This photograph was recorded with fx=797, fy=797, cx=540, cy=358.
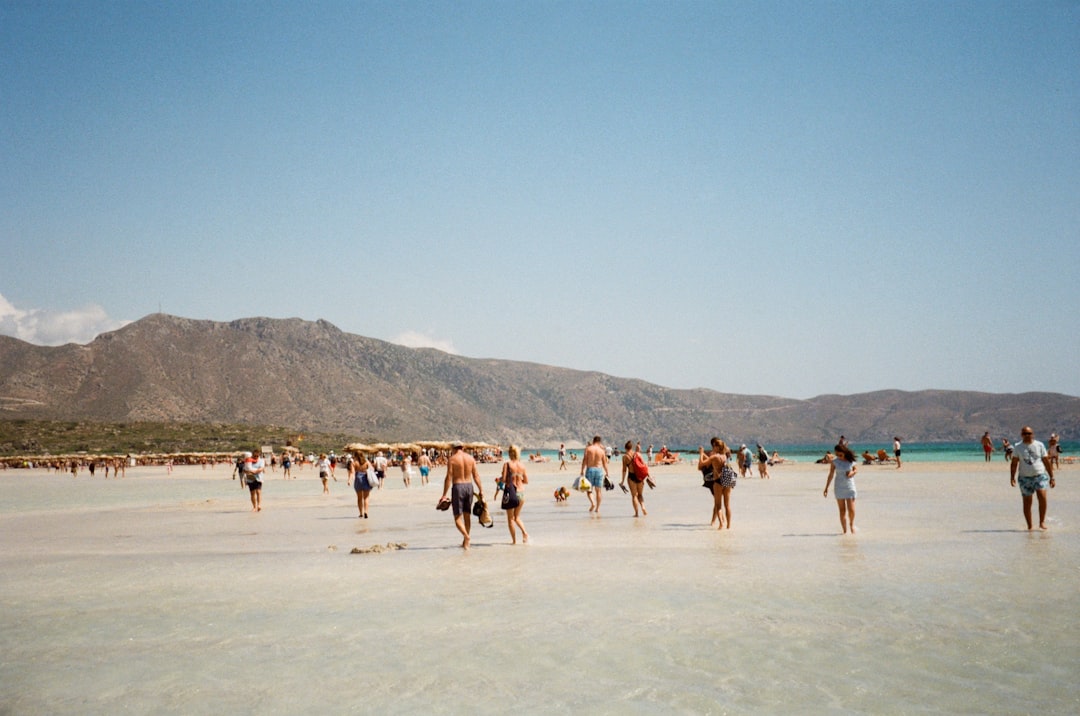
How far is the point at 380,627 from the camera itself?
326 inches

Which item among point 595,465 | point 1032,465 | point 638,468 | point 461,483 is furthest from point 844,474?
point 595,465

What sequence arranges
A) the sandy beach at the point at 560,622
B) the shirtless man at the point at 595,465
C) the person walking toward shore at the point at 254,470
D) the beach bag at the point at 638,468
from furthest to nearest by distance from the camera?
1. the person walking toward shore at the point at 254,470
2. the shirtless man at the point at 595,465
3. the beach bag at the point at 638,468
4. the sandy beach at the point at 560,622

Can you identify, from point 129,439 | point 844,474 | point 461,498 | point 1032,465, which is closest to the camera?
point 1032,465

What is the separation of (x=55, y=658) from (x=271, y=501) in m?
22.6

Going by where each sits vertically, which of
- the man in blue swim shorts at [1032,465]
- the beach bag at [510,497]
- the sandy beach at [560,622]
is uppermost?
the man in blue swim shorts at [1032,465]

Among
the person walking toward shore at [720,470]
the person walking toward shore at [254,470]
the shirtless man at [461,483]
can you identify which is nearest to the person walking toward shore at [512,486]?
the shirtless man at [461,483]

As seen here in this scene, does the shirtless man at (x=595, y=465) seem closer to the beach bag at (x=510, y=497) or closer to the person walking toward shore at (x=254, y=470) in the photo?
the beach bag at (x=510, y=497)

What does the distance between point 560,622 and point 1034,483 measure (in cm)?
1031

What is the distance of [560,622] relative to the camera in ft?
27.3

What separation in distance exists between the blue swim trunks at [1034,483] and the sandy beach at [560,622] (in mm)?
815

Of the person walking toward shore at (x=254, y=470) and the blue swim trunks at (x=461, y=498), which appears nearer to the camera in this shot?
the blue swim trunks at (x=461, y=498)

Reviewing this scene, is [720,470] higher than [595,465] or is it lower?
higher

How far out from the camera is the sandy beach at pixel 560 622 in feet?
20.0

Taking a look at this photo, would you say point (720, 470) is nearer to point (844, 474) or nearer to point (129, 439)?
point (844, 474)
